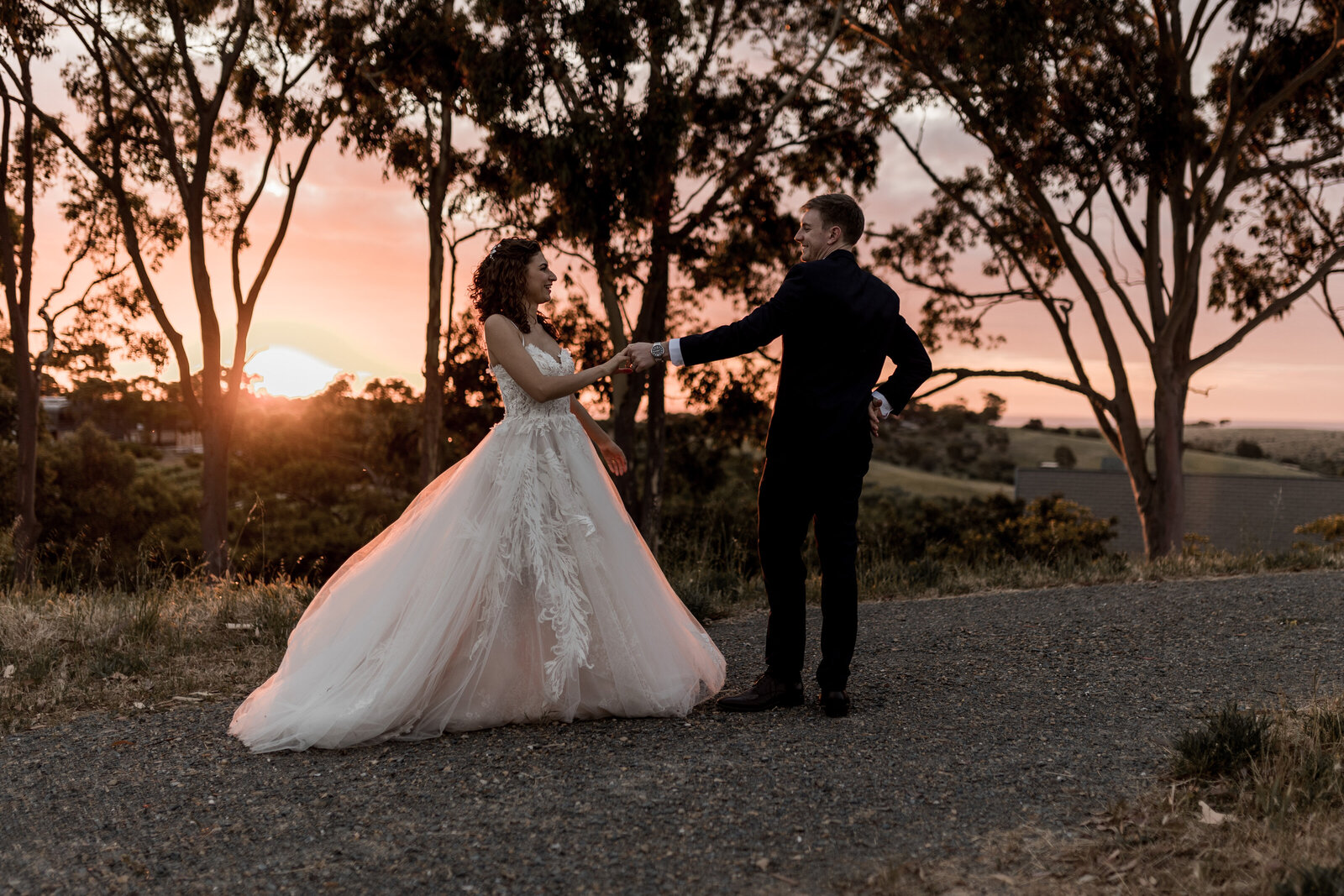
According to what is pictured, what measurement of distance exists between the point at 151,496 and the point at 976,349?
78.9 ft

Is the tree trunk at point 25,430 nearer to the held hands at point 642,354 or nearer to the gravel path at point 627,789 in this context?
the gravel path at point 627,789

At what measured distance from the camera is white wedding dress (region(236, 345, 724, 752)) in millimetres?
3756

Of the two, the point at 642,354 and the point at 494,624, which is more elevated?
the point at 642,354

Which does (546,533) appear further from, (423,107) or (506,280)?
(423,107)

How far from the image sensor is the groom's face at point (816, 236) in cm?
394

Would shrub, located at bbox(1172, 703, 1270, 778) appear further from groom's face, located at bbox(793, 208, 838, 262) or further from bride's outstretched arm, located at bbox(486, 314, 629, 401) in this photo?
bride's outstretched arm, located at bbox(486, 314, 629, 401)

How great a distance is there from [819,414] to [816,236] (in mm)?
693

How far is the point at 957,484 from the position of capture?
53.9m

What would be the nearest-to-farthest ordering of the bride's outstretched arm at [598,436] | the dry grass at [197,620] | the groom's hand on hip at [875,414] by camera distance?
the groom's hand on hip at [875,414]
the bride's outstretched arm at [598,436]
the dry grass at [197,620]

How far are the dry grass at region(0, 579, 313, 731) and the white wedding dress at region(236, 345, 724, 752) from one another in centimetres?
106

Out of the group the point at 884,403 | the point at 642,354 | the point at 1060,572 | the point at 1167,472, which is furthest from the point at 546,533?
the point at 1167,472

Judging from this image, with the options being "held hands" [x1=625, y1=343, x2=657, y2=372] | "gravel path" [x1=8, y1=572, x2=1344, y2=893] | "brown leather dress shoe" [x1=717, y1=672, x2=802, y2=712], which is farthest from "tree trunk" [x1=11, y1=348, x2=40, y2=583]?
"brown leather dress shoe" [x1=717, y1=672, x2=802, y2=712]

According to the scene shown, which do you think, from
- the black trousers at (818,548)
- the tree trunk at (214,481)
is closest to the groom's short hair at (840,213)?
the black trousers at (818,548)

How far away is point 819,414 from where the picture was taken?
388 cm
